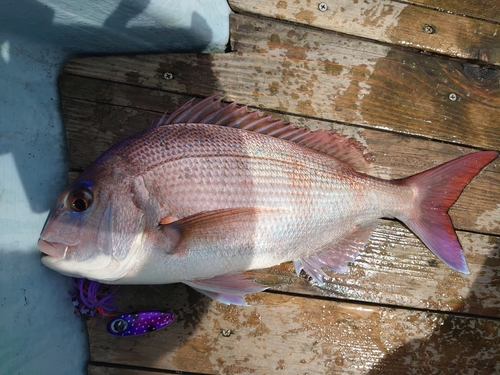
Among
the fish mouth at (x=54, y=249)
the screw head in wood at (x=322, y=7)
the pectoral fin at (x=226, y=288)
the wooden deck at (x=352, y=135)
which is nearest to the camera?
the fish mouth at (x=54, y=249)

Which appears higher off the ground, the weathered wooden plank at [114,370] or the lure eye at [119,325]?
the lure eye at [119,325]

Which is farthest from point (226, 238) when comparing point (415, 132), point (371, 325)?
point (415, 132)

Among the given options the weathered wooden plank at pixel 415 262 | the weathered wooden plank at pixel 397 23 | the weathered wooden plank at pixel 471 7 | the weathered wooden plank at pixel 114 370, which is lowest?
the weathered wooden plank at pixel 114 370

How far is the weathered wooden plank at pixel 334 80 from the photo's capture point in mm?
1740

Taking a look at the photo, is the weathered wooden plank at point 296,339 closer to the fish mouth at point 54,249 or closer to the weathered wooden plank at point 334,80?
the fish mouth at point 54,249

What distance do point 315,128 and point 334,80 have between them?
0.29 m

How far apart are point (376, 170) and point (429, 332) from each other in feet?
3.14

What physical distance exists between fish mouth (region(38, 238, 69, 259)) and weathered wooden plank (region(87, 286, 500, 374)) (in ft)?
2.04

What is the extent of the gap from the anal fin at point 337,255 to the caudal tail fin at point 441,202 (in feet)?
0.72

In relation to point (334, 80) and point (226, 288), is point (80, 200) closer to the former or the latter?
point (226, 288)

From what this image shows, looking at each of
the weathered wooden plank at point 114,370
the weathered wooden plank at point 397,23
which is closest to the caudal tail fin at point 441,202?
the weathered wooden plank at point 397,23

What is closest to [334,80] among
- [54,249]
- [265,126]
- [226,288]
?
[265,126]

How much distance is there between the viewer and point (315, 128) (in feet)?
5.95

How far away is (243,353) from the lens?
1.80 meters
